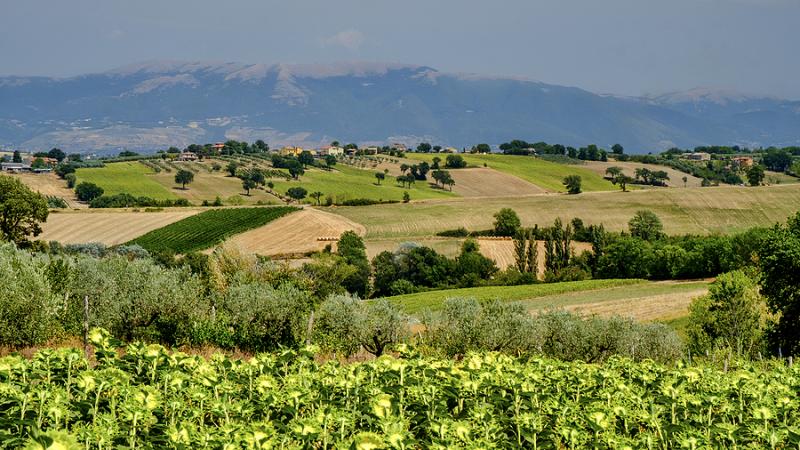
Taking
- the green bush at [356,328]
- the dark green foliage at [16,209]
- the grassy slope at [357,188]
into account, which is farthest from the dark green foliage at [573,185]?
the green bush at [356,328]

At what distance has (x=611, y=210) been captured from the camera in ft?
461

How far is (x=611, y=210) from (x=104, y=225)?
85.4 meters

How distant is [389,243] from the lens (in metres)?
117

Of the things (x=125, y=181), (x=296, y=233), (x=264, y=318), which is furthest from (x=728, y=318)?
(x=125, y=181)

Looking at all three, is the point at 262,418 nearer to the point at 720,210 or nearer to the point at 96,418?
the point at 96,418

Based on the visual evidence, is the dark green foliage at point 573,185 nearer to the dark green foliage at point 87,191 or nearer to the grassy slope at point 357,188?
the grassy slope at point 357,188

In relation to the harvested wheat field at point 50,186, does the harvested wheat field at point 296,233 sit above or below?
below

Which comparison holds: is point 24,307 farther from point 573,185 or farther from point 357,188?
point 357,188

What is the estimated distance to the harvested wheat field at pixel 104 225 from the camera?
358ft

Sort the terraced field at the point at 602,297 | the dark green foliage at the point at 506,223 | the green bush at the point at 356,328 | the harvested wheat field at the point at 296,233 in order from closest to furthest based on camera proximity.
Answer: the green bush at the point at 356,328 → the terraced field at the point at 602,297 → the harvested wheat field at the point at 296,233 → the dark green foliage at the point at 506,223

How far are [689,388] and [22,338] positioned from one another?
2242 cm

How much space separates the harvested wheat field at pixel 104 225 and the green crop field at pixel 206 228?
2.38 metres

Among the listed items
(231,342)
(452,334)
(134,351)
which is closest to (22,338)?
(231,342)

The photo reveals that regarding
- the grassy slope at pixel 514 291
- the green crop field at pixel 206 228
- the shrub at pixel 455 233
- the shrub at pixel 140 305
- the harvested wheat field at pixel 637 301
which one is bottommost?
the grassy slope at pixel 514 291
